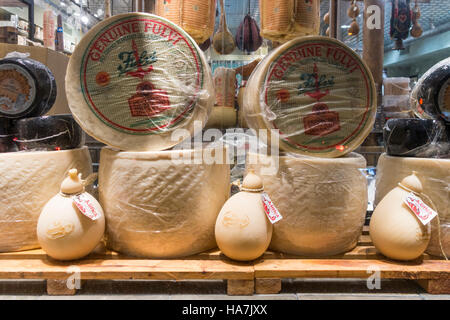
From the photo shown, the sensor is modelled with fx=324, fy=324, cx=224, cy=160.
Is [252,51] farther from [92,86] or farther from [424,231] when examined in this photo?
[424,231]

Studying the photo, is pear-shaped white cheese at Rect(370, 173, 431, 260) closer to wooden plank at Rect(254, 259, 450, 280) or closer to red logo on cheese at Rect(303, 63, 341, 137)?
wooden plank at Rect(254, 259, 450, 280)

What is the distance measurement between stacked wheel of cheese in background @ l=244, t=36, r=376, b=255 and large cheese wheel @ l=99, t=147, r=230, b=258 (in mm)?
317

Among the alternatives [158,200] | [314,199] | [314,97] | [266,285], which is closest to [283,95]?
[314,97]

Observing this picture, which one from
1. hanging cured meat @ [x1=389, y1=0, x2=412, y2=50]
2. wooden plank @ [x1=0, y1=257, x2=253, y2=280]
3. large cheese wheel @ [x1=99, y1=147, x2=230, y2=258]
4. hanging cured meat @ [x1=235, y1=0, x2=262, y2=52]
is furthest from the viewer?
hanging cured meat @ [x1=389, y1=0, x2=412, y2=50]

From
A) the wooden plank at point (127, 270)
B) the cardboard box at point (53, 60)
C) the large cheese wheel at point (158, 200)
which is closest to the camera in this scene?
the wooden plank at point (127, 270)

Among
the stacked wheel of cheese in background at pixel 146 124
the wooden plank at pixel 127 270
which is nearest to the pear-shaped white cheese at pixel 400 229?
the wooden plank at pixel 127 270

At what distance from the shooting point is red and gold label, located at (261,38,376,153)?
1508 millimetres

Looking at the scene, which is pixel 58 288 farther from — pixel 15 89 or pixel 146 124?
pixel 15 89

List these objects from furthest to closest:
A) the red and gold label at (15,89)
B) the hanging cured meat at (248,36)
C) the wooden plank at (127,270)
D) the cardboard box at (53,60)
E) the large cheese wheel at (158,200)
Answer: the hanging cured meat at (248,36), the cardboard box at (53,60), the red and gold label at (15,89), the large cheese wheel at (158,200), the wooden plank at (127,270)

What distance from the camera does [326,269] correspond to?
54.0 inches

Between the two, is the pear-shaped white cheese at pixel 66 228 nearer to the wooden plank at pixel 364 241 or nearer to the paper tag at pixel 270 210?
the paper tag at pixel 270 210

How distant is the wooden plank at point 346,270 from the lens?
1.37m

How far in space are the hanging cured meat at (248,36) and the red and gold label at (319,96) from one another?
1.01m

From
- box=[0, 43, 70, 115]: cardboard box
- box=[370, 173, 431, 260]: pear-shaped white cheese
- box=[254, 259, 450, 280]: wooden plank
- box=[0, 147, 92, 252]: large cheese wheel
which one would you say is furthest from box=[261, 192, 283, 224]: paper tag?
box=[0, 43, 70, 115]: cardboard box
